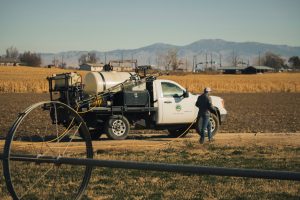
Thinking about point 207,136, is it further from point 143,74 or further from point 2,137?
point 2,137

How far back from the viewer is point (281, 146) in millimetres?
15297

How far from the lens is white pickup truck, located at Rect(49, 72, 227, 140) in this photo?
1706 cm

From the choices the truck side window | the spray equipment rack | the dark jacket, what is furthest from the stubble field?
the truck side window

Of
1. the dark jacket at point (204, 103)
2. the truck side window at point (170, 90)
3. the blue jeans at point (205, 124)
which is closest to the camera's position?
the blue jeans at point (205, 124)

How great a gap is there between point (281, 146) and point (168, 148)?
334 centimetres

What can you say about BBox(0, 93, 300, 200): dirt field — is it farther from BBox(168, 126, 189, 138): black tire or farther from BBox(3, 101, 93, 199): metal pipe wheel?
BBox(168, 126, 189, 138): black tire

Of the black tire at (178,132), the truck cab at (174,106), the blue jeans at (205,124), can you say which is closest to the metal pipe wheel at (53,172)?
the blue jeans at (205,124)

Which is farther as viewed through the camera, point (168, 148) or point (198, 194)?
point (168, 148)

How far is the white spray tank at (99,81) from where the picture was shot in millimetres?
17172

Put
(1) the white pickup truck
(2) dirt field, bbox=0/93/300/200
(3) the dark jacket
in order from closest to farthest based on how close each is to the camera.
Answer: (2) dirt field, bbox=0/93/300/200, (3) the dark jacket, (1) the white pickup truck

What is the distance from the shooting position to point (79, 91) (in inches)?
666

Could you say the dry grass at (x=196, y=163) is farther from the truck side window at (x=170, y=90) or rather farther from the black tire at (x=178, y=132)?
the truck side window at (x=170, y=90)

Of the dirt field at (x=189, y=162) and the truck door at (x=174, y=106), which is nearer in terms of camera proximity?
the dirt field at (x=189, y=162)

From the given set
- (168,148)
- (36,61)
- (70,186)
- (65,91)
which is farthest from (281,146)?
(36,61)
